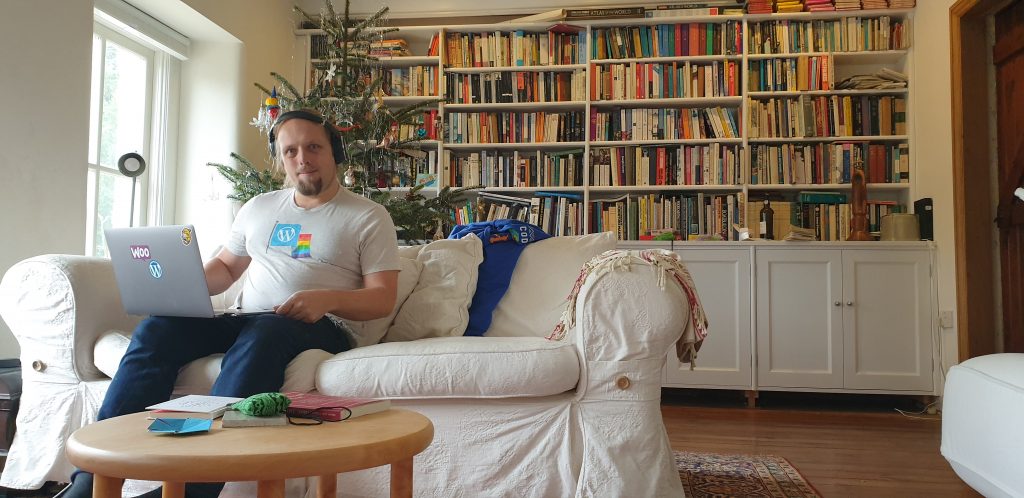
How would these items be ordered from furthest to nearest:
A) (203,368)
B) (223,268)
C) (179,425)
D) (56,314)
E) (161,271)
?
(223,268), (56,314), (203,368), (161,271), (179,425)

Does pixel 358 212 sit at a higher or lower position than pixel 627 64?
lower

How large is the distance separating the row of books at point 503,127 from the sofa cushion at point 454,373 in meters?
2.70

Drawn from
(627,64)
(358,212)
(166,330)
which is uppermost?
(627,64)

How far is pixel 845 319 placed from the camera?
143 inches

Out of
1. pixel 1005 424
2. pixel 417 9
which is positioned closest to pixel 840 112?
pixel 417 9

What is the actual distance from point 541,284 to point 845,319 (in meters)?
2.04

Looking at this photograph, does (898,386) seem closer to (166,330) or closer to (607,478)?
(607,478)

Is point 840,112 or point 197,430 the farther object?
point 840,112

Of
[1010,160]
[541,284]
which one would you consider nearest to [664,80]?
[1010,160]

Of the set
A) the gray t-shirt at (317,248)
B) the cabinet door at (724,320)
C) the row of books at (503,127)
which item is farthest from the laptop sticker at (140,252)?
the row of books at (503,127)

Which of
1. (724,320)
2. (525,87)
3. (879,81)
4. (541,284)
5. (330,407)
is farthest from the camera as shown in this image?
(525,87)

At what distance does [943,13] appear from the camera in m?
3.54

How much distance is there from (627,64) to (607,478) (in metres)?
3.04

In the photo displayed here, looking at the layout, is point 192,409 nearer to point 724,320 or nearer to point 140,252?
point 140,252
